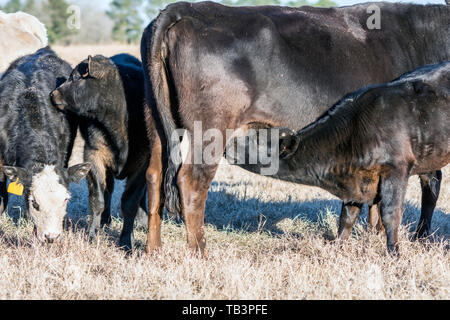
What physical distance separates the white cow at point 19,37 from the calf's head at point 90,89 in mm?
6023

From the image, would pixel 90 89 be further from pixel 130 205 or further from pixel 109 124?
pixel 130 205

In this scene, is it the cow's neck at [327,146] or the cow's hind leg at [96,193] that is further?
the cow's hind leg at [96,193]

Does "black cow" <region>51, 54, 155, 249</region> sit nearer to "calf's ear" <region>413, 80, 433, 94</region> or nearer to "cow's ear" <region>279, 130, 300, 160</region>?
"cow's ear" <region>279, 130, 300, 160</region>

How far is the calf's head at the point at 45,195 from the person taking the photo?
18.1 feet

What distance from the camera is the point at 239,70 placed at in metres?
5.16

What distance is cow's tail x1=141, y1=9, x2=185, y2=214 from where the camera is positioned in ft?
16.9

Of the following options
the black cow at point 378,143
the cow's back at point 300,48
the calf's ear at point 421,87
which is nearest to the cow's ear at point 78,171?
the cow's back at point 300,48

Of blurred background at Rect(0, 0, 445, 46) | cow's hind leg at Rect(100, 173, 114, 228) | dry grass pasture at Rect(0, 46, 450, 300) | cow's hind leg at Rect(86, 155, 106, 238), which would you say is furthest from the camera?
blurred background at Rect(0, 0, 445, 46)

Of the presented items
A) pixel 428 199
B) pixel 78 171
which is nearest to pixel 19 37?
pixel 78 171

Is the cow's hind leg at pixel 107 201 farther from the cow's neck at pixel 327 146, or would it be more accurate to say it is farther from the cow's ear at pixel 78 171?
the cow's neck at pixel 327 146

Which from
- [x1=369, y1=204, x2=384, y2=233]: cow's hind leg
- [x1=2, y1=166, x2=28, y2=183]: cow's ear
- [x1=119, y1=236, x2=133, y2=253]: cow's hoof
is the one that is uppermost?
[x1=2, y1=166, x2=28, y2=183]: cow's ear

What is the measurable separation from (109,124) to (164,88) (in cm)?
118

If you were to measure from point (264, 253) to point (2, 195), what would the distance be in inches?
120

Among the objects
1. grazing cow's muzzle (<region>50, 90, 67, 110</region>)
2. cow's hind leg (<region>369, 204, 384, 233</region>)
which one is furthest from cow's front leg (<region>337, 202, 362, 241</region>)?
grazing cow's muzzle (<region>50, 90, 67, 110</region>)
